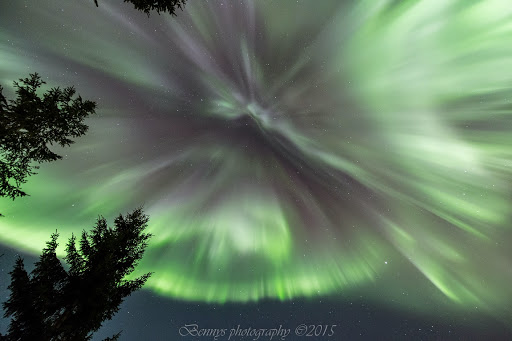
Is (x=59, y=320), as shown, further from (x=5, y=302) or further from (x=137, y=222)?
(x=137, y=222)

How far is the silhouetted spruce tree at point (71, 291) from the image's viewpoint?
896cm

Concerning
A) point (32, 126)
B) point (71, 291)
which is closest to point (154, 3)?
point (32, 126)

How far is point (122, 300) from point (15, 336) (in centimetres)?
358

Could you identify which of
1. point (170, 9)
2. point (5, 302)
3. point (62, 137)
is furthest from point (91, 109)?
point (5, 302)

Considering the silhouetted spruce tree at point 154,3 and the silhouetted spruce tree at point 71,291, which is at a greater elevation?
the silhouetted spruce tree at point 154,3

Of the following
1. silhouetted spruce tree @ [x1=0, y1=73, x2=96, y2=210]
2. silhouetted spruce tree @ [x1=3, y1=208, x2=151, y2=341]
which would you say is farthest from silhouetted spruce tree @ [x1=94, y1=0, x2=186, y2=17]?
silhouetted spruce tree @ [x1=3, y1=208, x2=151, y2=341]

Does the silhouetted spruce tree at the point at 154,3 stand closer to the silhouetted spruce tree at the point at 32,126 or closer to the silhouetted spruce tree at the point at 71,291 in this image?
the silhouetted spruce tree at the point at 32,126

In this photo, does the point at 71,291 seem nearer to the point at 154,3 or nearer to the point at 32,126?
the point at 32,126

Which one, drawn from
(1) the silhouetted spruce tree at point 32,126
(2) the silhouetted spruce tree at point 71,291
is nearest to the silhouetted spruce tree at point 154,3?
(1) the silhouetted spruce tree at point 32,126

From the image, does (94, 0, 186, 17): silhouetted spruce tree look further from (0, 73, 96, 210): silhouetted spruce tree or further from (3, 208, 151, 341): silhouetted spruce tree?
(3, 208, 151, 341): silhouetted spruce tree

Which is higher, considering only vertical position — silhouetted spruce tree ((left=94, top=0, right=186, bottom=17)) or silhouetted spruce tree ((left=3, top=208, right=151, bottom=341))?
silhouetted spruce tree ((left=94, top=0, right=186, bottom=17))

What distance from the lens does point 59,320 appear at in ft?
30.5

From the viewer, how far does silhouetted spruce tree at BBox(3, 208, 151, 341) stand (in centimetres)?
896

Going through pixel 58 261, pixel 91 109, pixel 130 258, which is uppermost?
pixel 91 109
